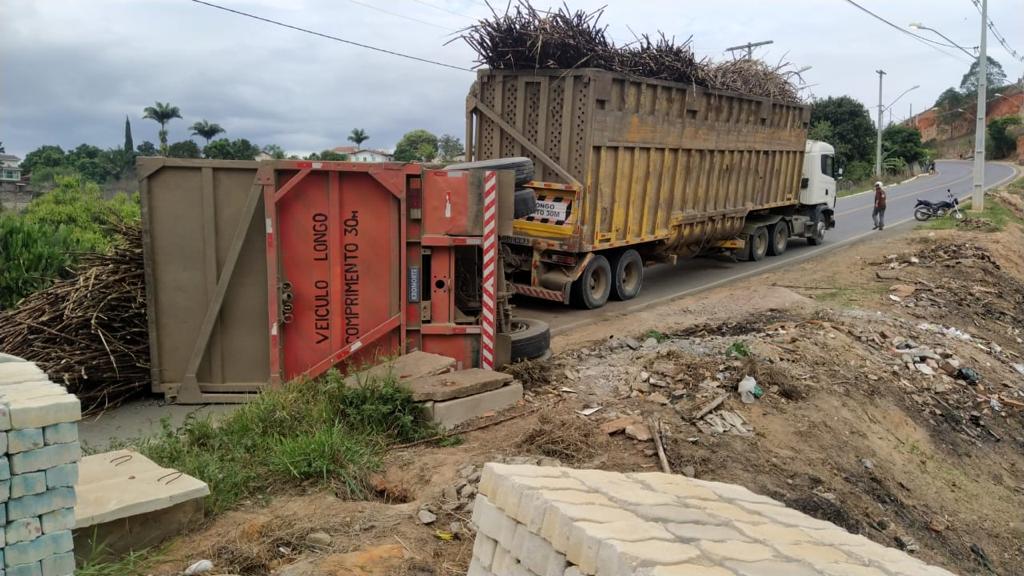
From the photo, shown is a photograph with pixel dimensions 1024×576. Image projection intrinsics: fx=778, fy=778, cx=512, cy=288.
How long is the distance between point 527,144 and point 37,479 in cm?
876

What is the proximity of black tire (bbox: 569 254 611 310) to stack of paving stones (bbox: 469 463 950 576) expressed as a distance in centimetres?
787

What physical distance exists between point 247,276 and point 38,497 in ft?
12.3

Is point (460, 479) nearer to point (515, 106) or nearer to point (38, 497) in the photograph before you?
point (38, 497)

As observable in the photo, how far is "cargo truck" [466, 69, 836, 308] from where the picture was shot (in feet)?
35.7

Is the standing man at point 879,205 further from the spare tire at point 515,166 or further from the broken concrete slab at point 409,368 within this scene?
the broken concrete slab at point 409,368

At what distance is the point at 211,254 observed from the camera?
6863 mm

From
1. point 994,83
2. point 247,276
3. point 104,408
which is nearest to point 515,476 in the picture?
point 247,276

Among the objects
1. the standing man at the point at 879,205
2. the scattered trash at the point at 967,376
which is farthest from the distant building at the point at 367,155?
the standing man at the point at 879,205

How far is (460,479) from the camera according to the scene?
16.2 ft

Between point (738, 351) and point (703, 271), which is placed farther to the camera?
point (703, 271)

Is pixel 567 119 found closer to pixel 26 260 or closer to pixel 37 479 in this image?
pixel 26 260

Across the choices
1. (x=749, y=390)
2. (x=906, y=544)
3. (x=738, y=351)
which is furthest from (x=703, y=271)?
(x=906, y=544)

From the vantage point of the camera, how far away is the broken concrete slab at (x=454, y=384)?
19.3 ft

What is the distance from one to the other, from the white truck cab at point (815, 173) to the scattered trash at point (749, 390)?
1313 centimetres
